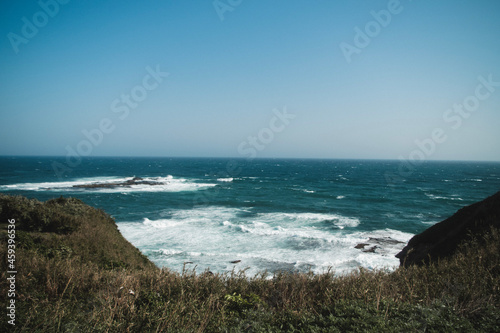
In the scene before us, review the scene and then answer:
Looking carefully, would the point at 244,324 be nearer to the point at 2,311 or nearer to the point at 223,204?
the point at 2,311

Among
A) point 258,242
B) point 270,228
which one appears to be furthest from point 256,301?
point 270,228

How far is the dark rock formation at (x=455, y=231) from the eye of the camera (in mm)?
9031

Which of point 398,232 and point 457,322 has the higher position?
point 457,322

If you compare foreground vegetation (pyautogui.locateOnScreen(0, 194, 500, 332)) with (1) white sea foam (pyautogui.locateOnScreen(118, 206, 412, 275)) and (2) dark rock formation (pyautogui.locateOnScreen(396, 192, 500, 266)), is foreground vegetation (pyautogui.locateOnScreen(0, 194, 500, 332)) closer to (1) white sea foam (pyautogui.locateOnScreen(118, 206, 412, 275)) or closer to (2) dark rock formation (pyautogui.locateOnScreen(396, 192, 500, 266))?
(2) dark rock formation (pyautogui.locateOnScreen(396, 192, 500, 266))

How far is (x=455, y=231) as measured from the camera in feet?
33.4

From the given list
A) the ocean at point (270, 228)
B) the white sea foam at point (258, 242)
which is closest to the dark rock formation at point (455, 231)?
the ocean at point (270, 228)

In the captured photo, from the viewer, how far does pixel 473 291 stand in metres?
4.45

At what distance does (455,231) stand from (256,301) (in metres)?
10.0

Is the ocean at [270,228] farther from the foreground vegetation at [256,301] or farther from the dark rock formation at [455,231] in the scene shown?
the foreground vegetation at [256,301]

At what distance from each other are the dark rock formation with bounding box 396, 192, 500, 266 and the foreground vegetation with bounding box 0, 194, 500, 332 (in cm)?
270

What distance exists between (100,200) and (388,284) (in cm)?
4404

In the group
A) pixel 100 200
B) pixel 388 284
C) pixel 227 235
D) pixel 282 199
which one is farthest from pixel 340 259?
pixel 100 200

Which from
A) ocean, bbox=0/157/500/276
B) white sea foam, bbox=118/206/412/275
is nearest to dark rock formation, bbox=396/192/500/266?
ocean, bbox=0/157/500/276

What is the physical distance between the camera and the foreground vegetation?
379 cm
